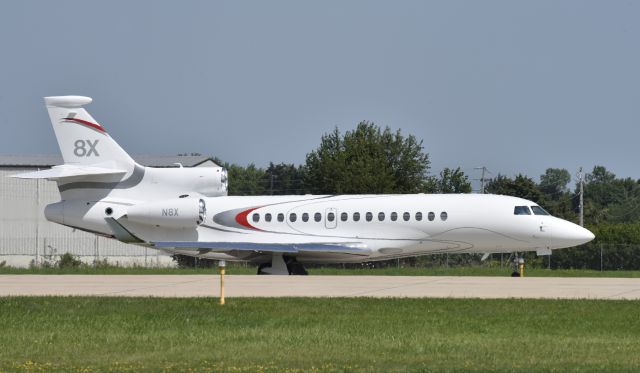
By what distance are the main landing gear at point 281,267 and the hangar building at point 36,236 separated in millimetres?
20167

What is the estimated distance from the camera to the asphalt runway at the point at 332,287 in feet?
92.6

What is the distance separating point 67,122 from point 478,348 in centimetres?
2727

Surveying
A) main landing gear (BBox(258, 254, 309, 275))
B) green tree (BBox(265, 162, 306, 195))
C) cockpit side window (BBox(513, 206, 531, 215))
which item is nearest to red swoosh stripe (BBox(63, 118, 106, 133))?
main landing gear (BBox(258, 254, 309, 275))

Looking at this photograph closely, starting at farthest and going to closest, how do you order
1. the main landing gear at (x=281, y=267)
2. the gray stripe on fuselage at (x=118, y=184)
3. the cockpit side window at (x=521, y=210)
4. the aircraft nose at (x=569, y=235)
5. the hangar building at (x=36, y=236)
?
the hangar building at (x=36, y=236)
the gray stripe on fuselage at (x=118, y=184)
the main landing gear at (x=281, y=267)
the cockpit side window at (x=521, y=210)
the aircraft nose at (x=569, y=235)

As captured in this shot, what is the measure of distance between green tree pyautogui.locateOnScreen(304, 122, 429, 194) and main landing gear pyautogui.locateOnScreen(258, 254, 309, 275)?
26425 millimetres

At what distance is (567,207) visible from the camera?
89.3m

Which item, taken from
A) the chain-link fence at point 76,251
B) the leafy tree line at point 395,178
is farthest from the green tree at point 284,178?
the chain-link fence at point 76,251

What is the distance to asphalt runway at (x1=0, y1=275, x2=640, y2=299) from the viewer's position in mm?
28234

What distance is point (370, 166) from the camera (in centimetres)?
7219

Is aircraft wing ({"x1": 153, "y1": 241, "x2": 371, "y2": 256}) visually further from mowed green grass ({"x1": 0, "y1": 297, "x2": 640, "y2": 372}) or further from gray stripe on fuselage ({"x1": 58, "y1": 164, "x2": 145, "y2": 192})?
mowed green grass ({"x1": 0, "y1": 297, "x2": 640, "y2": 372})

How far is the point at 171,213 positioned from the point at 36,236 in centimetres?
2331

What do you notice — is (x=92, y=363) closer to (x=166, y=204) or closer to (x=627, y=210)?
(x=166, y=204)

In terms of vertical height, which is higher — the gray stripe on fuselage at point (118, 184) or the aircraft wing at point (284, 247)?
the gray stripe on fuselage at point (118, 184)

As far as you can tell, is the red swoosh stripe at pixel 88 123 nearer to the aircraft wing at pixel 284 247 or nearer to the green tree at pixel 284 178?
the aircraft wing at pixel 284 247
